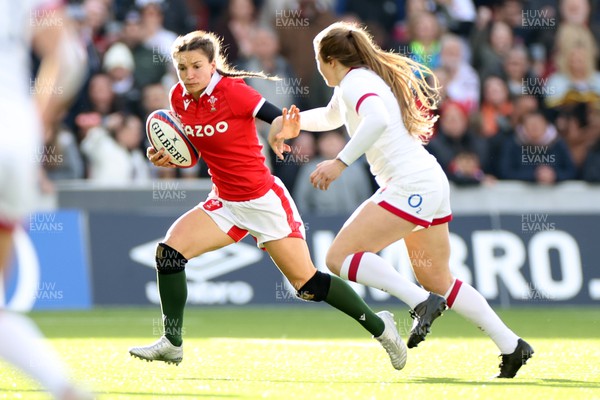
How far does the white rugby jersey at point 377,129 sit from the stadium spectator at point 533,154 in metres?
6.14

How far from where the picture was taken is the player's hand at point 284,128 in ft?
21.8

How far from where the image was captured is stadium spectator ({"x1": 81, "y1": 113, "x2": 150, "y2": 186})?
12.7 m

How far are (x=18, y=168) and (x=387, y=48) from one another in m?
10.4

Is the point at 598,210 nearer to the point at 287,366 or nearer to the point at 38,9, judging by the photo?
the point at 287,366

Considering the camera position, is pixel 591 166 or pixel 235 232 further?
pixel 591 166

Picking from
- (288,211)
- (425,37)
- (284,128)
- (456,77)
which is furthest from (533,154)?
(284,128)

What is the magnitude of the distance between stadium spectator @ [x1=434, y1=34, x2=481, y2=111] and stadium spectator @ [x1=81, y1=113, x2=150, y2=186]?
3.42m

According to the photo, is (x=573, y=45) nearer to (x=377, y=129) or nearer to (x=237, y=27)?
(x=237, y=27)

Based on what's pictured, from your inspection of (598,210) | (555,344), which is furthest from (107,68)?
(555,344)

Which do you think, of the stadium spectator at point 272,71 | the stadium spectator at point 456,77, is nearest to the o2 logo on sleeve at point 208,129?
the stadium spectator at point 272,71

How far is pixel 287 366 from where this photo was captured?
7.01 meters

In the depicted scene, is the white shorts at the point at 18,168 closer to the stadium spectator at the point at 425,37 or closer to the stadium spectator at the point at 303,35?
the stadium spectator at the point at 303,35

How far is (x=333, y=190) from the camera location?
12.3 meters

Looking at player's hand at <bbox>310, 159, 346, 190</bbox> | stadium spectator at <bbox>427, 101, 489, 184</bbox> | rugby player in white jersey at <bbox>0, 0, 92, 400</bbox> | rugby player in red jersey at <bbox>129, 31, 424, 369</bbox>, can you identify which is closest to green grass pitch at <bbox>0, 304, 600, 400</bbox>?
rugby player in red jersey at <bbox>129, 31, 424, 369</bbox>
